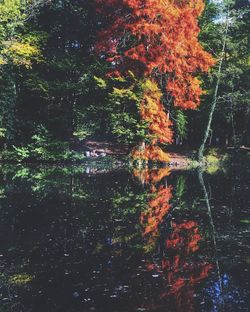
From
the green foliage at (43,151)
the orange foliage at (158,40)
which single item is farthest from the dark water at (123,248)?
the orange foliage at (158,40)

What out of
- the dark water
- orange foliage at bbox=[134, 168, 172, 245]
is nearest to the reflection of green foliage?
the dark water

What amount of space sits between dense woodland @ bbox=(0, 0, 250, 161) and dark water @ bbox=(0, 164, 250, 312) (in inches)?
485

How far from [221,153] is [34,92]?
16555 millimetres

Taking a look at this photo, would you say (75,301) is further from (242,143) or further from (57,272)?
(242,143)

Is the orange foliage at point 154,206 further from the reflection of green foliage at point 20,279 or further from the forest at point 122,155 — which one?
the reflection of green foliage at point 20,279

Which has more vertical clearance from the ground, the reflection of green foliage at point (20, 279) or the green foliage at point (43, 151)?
the green foliage at point (43, 151)

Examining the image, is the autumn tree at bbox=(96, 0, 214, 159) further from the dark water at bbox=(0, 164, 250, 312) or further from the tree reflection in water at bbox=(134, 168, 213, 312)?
the tree reflection in water at bbox=(134, 168, 213, 312)

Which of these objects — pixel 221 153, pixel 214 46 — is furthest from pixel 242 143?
pixel 214 46

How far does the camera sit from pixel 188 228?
13766 millimetres

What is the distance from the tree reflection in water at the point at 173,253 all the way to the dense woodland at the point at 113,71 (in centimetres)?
1634

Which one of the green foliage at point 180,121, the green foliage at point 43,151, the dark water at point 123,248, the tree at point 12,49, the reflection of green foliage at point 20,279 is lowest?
the reflection of green foliage at point 20,279

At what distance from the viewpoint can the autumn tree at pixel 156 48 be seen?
32.2 metres

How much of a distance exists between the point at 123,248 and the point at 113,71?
79.5 ft

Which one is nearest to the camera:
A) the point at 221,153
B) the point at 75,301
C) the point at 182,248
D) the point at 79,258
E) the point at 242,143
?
the point at 75,301
